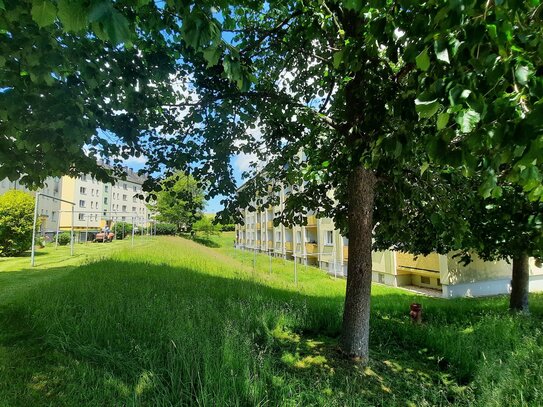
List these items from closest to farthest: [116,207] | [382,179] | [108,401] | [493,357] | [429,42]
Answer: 1. [429,42]
2. [108,401]
3. [493,357]
4. [382,179]
5. [116,207]

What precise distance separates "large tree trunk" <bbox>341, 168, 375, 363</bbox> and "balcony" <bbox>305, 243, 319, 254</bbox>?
2318 centimetres

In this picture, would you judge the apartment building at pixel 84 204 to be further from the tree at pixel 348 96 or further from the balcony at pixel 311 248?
the tree at pixel 348 96

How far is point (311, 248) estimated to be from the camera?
28.8 meters

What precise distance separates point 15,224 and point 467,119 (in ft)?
70.7

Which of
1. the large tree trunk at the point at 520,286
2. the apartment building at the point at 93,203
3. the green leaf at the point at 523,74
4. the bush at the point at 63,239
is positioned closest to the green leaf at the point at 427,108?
the green leaf at the point at 523,74

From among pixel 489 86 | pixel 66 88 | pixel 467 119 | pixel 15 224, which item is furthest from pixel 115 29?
pixel 15 224

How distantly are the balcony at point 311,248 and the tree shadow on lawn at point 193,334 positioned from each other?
21.1 m

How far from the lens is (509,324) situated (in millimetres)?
6508

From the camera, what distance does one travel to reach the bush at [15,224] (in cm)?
1722

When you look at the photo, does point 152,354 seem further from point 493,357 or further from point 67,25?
point 493,357

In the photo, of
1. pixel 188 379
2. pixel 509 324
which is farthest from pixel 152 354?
pixel 509 324

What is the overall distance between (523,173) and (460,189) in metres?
4.13

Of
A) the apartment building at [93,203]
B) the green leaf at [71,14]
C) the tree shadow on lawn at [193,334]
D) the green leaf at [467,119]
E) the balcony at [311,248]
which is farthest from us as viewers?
→ the apartment building at [93,203]

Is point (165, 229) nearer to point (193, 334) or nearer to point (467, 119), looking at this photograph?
point (193, 334)
